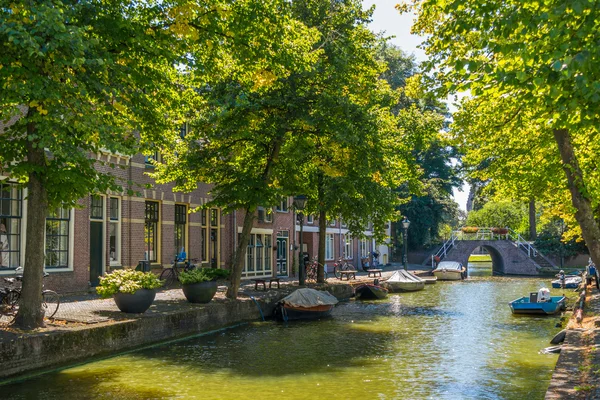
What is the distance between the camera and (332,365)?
13.5m

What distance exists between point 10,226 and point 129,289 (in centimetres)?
527

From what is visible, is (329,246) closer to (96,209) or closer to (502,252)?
(502,252)

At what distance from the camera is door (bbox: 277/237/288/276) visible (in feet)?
118

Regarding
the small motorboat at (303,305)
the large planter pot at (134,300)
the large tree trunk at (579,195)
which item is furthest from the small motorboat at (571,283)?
the large planter pot at (134,300)

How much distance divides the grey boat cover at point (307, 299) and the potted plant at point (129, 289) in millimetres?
6268

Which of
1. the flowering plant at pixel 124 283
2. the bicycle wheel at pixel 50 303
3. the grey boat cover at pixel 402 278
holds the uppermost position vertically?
the flowering plant at pixel 124 283

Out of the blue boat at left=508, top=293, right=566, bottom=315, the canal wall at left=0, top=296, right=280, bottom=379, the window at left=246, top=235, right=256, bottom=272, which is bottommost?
the blue boat at left=508, top=293, right=566, bottom=315

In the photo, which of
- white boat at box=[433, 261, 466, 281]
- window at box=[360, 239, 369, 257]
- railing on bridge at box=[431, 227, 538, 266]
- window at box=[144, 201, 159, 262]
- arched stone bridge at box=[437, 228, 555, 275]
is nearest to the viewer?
window at box=[144, 201, 159, 262]

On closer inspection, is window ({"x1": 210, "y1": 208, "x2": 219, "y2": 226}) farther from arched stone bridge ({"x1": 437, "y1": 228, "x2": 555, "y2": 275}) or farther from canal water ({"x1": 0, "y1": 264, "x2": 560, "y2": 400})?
arched stone bridge ({"x1": 437, "y1": 228, "x2": 555, "y2": 275})

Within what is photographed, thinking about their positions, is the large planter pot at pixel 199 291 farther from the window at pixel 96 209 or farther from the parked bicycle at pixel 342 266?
the parked bicycle at pixel 342 266

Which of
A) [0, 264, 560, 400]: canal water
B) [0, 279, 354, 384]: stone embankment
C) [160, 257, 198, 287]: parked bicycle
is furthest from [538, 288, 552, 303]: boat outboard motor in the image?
[160, 257, 198, 287]: parked bicycle

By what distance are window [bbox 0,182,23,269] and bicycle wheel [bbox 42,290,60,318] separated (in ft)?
5.43

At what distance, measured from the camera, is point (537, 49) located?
8164 mm

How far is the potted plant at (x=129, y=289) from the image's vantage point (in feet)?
49.6
